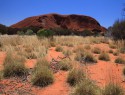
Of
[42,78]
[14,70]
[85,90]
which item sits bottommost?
[85,90]

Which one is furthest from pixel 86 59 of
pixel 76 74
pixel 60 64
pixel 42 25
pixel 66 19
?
pixel 66 19

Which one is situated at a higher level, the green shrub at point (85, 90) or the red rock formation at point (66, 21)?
the red rock formation at point (66, 21)

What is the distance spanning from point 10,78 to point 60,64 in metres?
2.15

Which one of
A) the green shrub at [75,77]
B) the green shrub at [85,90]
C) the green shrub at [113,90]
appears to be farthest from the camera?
the green shrub at [75,77]

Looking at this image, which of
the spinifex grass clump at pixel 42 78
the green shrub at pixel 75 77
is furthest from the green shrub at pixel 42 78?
the green shrub at pixel 75 77

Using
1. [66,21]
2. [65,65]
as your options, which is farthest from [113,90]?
[66,21]

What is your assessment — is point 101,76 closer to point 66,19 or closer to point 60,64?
point 60,64

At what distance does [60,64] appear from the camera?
31.6 ft

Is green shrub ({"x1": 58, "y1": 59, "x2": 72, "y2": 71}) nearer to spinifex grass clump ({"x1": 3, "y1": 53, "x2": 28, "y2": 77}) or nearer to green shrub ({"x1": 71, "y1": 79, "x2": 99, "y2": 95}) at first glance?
spinifex grass clump ({"x1": 3, "y1": 53, "x2": 28, "y2": 77})

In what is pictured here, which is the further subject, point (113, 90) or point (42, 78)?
point (42, 78)

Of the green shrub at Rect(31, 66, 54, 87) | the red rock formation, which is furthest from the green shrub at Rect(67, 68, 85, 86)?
the red rock formation

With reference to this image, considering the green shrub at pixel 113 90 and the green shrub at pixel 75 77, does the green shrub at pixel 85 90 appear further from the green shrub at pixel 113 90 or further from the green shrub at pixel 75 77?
the green shrub at pixel 75 77

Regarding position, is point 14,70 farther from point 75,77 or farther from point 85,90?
point 85,90

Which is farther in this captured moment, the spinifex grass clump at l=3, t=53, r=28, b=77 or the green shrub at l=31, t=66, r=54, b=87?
the spinifex grass clump at l=3, t=53, r=28, b=77
